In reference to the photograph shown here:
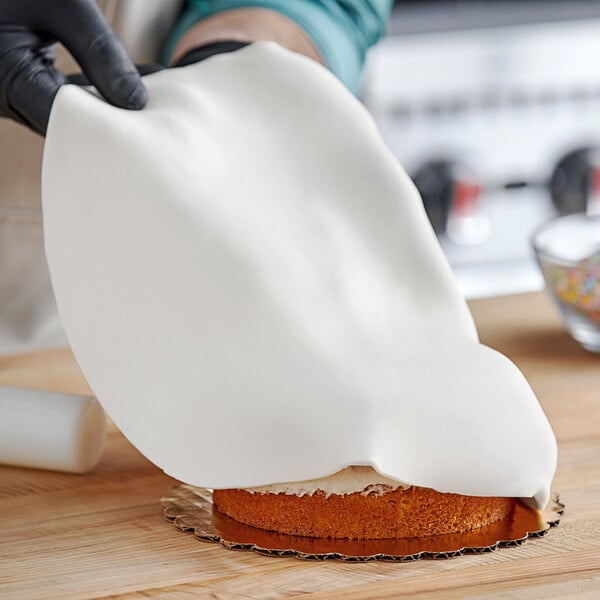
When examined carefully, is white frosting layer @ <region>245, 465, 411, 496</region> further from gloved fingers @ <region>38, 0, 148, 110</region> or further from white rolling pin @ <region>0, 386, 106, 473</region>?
gloved fingers @ <region>38, 0, 148, 110</region>

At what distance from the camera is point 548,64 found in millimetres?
1913

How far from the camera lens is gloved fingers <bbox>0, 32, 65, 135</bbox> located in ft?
2.76

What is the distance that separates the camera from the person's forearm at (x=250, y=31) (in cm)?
114

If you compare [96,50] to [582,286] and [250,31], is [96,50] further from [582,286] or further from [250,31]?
[582,286]

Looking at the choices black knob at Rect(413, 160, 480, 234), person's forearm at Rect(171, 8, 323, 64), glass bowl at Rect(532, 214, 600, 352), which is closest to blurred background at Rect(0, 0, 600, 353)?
black knob at Rect(413, 160, 480, 234)

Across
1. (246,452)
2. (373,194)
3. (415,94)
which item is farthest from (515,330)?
(415,94)

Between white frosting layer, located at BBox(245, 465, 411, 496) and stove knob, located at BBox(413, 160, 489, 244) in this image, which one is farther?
stove knob, located at BBox(413, 160, 489, 244)

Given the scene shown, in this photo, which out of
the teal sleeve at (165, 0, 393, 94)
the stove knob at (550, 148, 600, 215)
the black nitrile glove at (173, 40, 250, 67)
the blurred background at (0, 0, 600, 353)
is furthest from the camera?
the stove knob at (550, 148, 600, 215)

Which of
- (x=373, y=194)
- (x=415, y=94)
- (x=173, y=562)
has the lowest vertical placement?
(x=415, y=94)

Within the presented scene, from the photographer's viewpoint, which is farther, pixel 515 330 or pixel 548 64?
pixel 548 64

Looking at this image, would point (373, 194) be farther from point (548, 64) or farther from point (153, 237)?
point (548, 64)

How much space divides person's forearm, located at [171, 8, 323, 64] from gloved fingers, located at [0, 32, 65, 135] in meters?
0.27

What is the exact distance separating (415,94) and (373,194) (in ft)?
3.44

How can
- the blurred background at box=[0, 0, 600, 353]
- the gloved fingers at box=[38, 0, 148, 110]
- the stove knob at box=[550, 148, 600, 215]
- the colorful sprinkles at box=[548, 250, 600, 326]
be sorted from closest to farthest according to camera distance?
the gloved fingers at box=[38, 0, 148, 110] → the colorful sprinkles at box=[548, 250, 600, 326] → the blurred background at box=[0, 0, 600, 353] → the stove knob at box=[550, 148, 600, 215]
